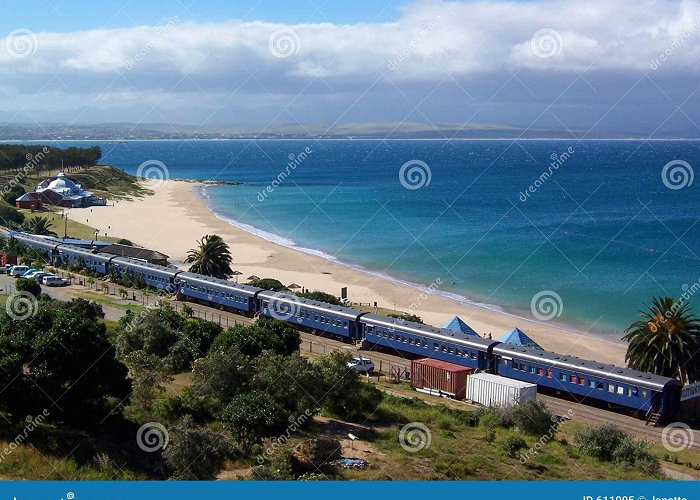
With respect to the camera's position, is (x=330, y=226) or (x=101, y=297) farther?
(x=330, y=226)

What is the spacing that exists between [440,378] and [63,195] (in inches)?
2808

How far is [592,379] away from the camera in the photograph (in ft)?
92.2

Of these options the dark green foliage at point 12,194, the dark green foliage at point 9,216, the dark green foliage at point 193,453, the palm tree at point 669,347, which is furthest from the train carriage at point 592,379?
the dark green foliage at point 12,194

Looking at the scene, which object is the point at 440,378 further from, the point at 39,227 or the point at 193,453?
the point at 39,227

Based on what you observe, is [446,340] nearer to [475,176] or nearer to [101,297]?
[101,297]

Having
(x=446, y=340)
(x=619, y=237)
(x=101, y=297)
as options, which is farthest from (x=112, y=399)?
(x=619, y=237)

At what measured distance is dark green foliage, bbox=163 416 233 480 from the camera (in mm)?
17297

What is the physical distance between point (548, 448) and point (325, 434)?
6286 millimetres

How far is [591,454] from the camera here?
Answer: 836 inches

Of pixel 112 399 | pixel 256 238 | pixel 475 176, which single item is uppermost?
pixel 475 176

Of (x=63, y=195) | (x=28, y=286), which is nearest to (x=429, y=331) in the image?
(x=28, y=286)

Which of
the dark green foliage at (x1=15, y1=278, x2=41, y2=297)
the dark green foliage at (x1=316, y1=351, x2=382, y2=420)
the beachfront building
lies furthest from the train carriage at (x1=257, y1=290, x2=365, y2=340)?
the beachfront building

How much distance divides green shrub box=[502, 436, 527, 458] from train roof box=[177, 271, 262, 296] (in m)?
21.3

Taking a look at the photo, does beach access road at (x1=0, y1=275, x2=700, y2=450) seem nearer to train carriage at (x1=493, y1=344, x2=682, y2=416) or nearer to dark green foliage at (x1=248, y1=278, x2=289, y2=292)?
train carriage at (x1=493, y1=344, x2=682, y2=416)
